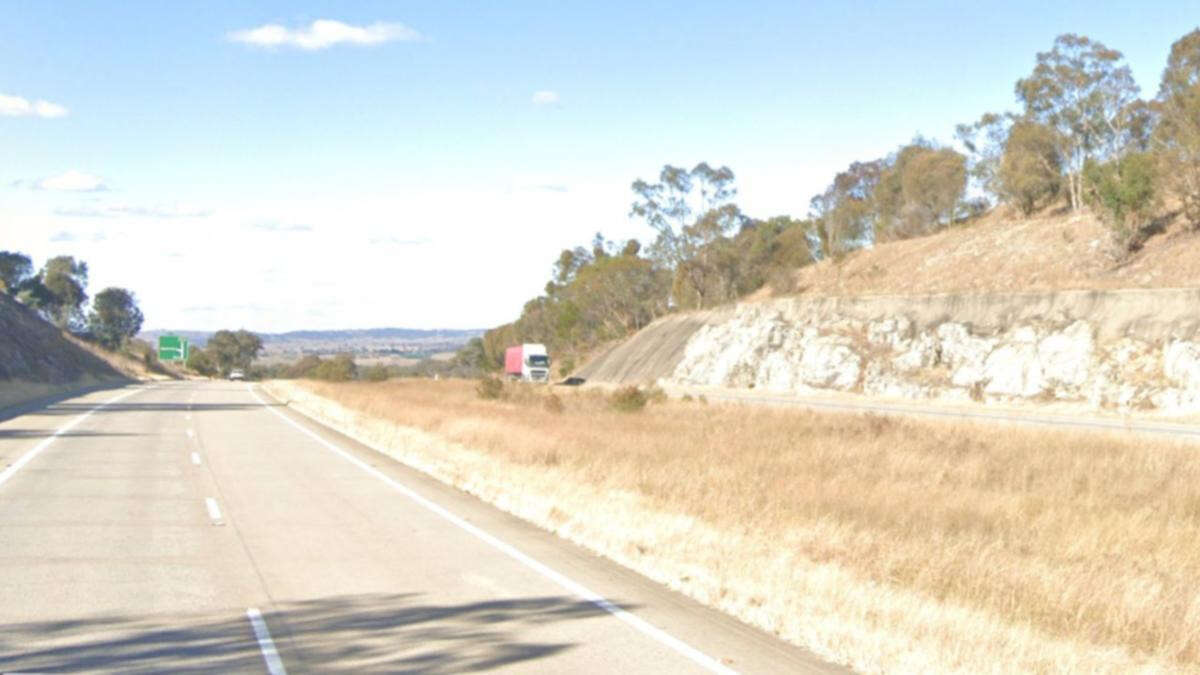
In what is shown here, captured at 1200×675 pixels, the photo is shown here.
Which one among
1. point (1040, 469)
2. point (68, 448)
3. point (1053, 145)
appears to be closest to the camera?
point (1040, 469)

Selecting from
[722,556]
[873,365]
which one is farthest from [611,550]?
[873,365]

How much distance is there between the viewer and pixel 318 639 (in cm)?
838

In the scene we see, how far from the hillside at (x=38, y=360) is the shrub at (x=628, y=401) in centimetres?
2592

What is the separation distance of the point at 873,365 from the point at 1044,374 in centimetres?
1014

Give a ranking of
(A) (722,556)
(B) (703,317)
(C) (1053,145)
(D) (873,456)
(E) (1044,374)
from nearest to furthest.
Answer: (A) (722,556), (D) (873,456), (E) (1044,374), (C) (1053,145), (B) (703,317)

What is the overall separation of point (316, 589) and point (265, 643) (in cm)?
200

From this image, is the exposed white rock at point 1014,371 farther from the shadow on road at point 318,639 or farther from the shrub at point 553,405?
the shadow on road at point 318,639

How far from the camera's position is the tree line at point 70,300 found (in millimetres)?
124500

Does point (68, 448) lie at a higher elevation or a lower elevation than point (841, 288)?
lower

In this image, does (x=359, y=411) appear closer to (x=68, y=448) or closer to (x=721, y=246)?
(x=68, y=448)

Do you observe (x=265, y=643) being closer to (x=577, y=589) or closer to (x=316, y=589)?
(x=316, y=589)

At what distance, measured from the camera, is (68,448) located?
24.6m

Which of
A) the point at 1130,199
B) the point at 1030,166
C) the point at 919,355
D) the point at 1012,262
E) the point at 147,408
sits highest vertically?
the point at 1030,166

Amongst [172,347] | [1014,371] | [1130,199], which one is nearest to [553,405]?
[1014,371]
